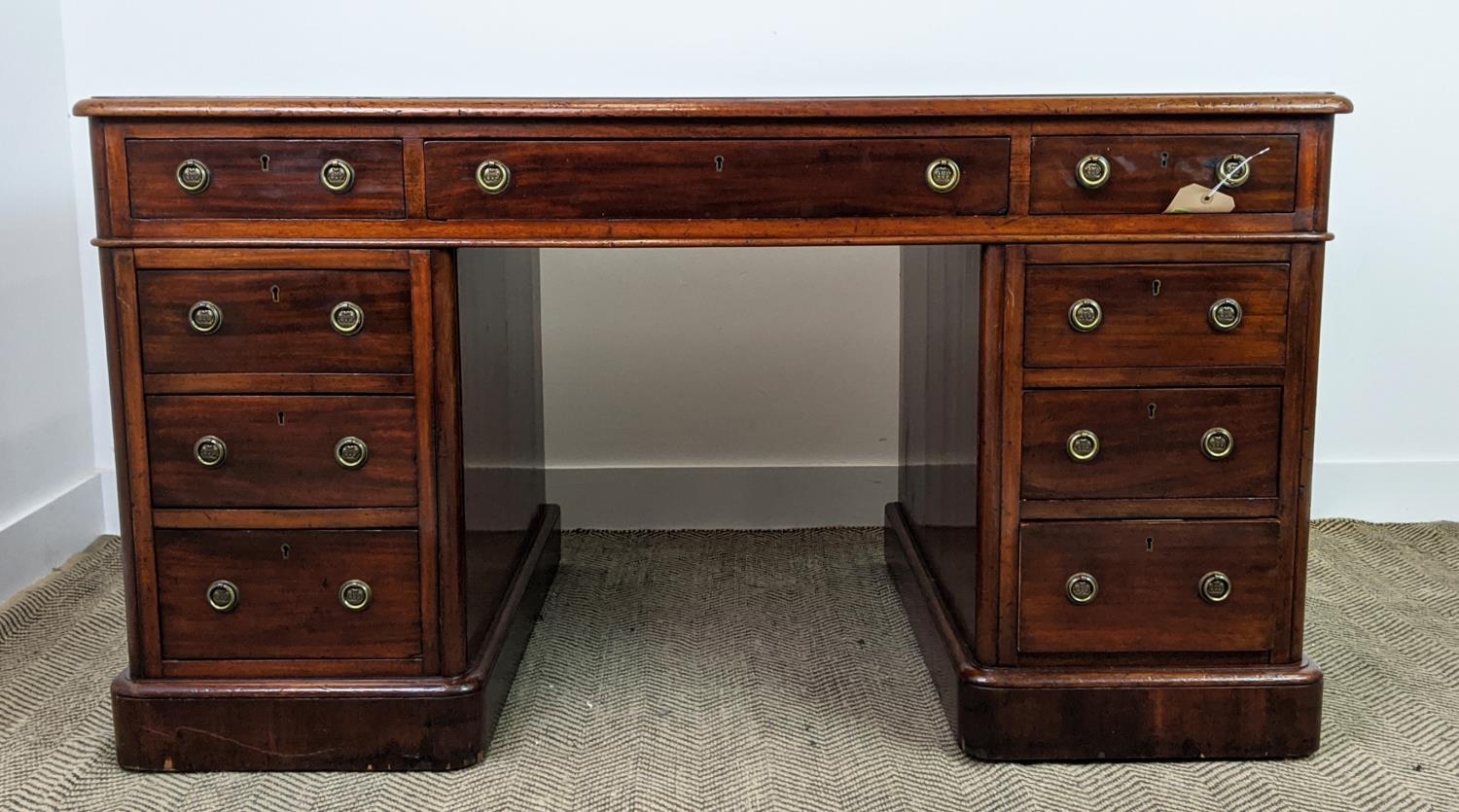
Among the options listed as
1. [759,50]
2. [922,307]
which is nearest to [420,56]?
[759,50]

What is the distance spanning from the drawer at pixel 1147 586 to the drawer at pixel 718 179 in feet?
1.51

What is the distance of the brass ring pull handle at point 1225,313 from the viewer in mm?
1690

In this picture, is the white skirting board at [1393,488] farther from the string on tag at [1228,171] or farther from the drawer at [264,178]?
the drawer at [264,178]

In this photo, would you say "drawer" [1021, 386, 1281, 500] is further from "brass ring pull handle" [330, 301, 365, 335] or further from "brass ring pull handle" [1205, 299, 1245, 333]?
"brass ring pull handle" [330, 301, 365, 335]

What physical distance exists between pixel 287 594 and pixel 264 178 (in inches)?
21.1

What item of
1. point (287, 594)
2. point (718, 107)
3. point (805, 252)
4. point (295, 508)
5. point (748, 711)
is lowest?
point (748, 711)

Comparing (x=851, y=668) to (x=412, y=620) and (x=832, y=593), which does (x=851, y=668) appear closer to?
(x=832, y=593)

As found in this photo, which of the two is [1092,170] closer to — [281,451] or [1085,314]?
[1085,314]

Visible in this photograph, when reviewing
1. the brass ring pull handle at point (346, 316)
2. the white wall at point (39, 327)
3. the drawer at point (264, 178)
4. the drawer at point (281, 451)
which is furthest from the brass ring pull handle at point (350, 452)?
the white wall at point (39, 327)

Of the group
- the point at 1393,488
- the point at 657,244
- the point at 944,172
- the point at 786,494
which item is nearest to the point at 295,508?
the point at 657,244

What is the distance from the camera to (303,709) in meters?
1.75

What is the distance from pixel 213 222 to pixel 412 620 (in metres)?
0.56

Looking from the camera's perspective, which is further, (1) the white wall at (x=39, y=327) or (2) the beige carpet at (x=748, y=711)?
(1) the white wall at (x=39, y=327)

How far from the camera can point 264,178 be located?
164cm
